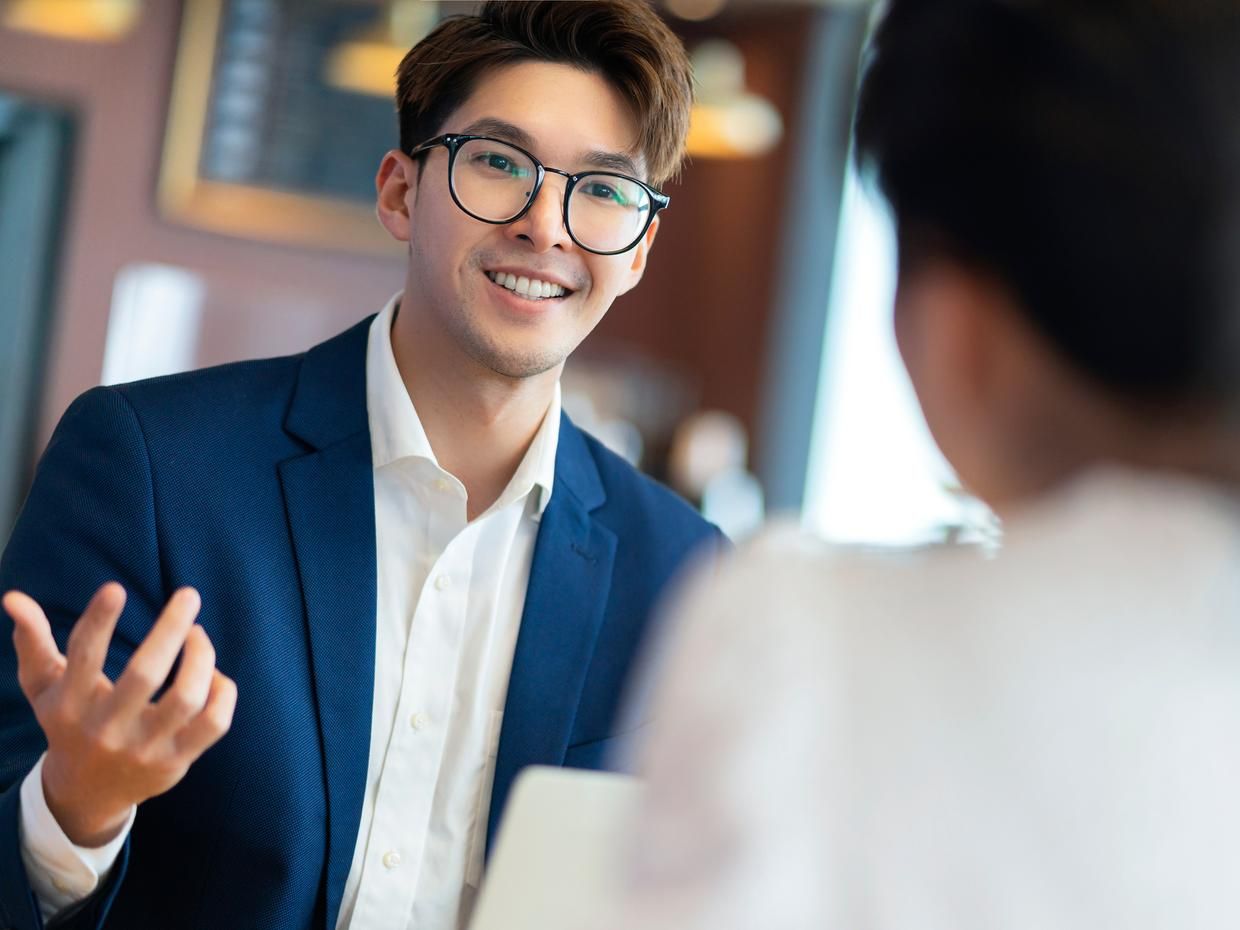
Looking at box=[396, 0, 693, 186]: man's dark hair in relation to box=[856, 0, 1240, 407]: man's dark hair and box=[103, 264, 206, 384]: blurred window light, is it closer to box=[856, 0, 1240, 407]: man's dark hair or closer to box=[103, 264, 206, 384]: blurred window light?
box=[856, 0, 1240, 407]: man's dark hair

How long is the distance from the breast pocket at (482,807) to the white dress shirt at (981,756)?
2.96ft

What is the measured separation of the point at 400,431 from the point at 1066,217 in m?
1.08

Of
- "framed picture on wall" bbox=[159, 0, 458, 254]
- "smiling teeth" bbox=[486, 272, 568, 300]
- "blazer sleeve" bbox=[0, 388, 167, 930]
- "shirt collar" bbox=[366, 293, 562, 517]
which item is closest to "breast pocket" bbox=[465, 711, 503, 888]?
"shirt collar" bbox=[366, 293, 562, 517]

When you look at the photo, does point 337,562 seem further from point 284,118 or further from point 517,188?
point 284,118

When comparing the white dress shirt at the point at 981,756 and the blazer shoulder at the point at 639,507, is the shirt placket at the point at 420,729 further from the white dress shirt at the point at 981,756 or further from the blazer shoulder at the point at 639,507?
the white dress shirt at the point at 981,756

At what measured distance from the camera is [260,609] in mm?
1397

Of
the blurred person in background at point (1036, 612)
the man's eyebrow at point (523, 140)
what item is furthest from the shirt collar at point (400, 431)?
the blurred person in background at point (1036, 612)

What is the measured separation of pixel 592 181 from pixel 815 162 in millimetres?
3603

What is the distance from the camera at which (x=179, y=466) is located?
1.42 m

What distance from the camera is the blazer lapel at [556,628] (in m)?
1.47

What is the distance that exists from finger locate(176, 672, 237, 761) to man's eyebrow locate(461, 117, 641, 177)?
0.79 m

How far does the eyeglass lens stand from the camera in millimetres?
1565

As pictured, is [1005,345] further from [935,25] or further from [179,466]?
[179,466]

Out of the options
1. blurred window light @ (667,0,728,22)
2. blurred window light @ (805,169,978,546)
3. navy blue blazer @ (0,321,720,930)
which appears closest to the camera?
navy blue blazer @ (0,321,720,930)
